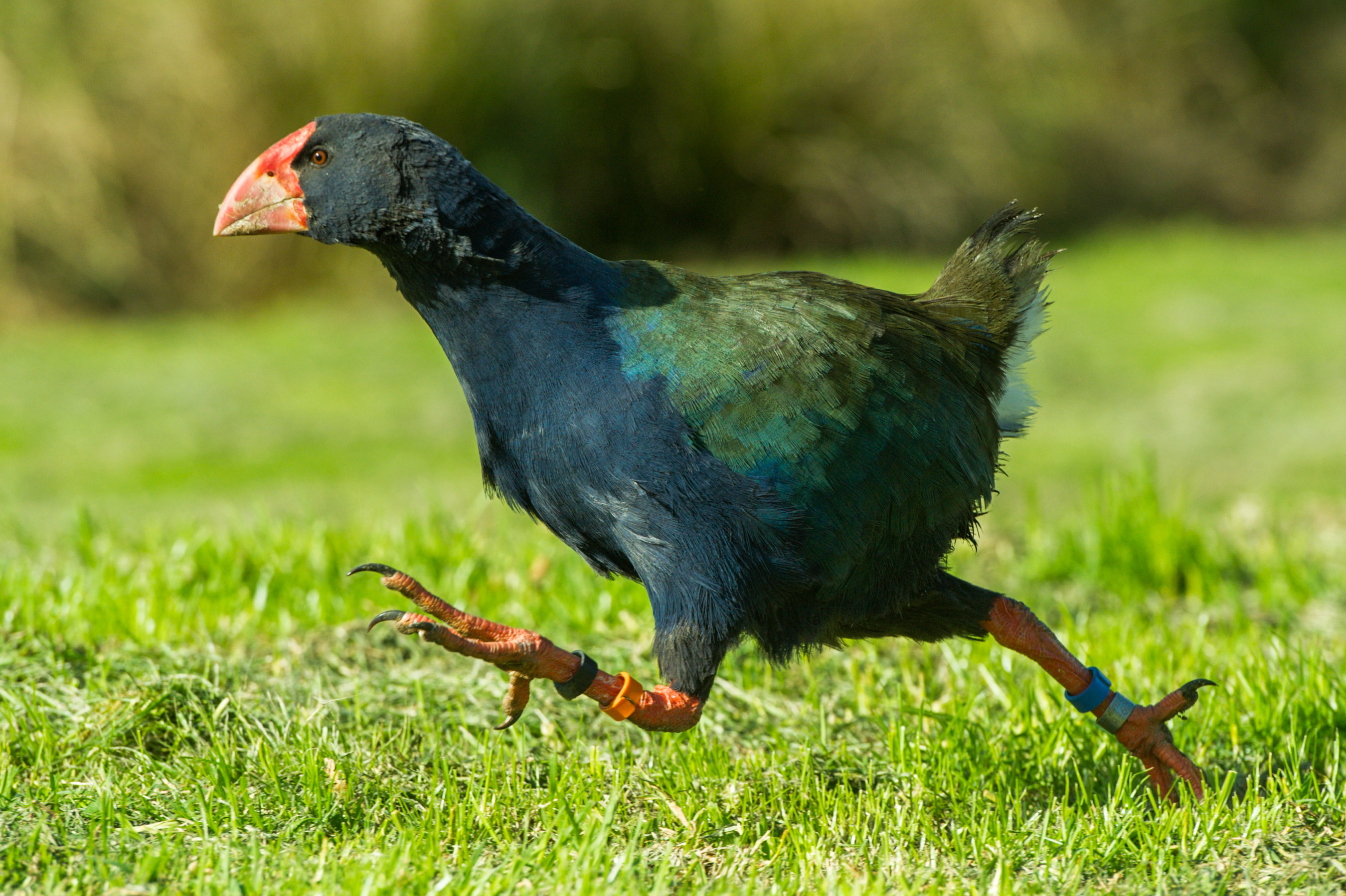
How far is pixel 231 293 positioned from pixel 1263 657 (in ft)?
25.9

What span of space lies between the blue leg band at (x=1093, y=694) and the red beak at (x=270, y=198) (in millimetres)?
1795

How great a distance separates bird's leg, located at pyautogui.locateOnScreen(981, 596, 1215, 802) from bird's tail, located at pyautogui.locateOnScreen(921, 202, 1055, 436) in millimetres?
445

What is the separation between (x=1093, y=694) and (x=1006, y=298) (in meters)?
0.88

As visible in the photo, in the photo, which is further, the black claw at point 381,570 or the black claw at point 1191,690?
the black claw at point 1191,690

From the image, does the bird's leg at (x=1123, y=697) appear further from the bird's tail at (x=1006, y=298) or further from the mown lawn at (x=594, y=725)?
the bird's tail at (x=1006, y=298)

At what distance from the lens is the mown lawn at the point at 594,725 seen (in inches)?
92.1

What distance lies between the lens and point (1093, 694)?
276cm

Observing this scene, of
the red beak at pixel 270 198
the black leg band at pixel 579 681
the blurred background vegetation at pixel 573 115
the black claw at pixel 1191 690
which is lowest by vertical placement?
the black leg band at pixel 579 681

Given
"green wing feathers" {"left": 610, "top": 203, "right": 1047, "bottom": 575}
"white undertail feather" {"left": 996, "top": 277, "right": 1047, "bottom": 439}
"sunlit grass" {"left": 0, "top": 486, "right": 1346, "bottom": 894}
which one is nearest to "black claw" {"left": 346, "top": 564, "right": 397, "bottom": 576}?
"sunlit grass" {"left": 0, "top": 486, "right": 1346, "bottom": 894}

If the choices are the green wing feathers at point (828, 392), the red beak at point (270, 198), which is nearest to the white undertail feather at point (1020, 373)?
the green wing feathers at point (828, 392)

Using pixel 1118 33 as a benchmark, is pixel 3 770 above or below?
below

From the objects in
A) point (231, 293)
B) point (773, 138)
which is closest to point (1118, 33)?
point (773, 138)

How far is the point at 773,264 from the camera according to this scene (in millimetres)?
9953

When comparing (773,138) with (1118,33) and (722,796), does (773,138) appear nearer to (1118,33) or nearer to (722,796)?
(1118,33)
